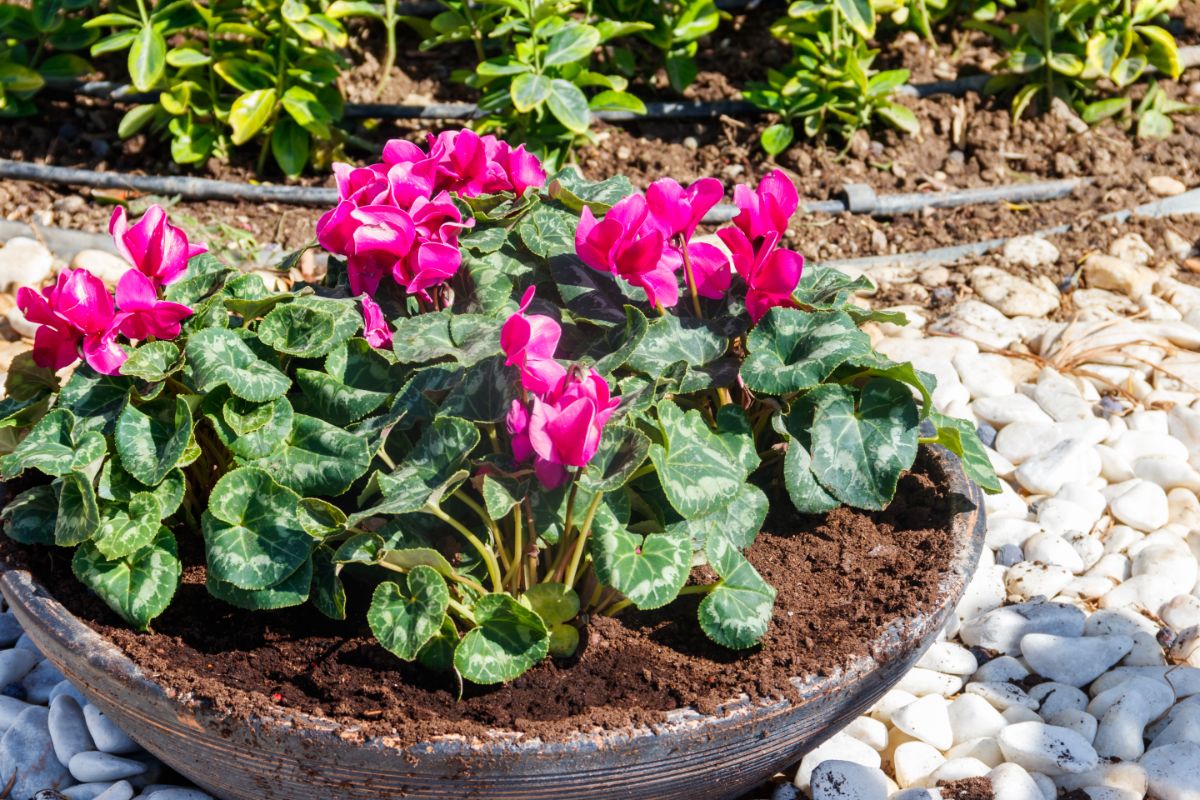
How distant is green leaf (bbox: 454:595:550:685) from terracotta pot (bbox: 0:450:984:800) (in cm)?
10

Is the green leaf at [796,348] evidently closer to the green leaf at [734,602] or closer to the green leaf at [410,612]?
the green leaf at [734,602]

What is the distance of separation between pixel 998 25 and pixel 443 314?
327 cm

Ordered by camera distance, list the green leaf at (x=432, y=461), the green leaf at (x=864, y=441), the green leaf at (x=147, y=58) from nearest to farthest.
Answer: the green leaf at (x=432, y=461) → the green leaf at (x=864, y=441) → the green leaf at (x=147, y=58)

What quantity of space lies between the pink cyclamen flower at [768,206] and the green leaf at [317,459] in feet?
1.99

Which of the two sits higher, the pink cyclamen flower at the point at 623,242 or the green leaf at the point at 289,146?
the pink cyclamen flower at the point at 623,242

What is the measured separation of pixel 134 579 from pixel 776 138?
259 cm

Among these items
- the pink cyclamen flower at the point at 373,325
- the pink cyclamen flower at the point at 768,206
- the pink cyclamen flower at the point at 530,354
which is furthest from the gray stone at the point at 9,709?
the pink cyclamen flower at the point at 768,206

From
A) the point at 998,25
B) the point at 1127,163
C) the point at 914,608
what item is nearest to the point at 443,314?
the point at 914,608

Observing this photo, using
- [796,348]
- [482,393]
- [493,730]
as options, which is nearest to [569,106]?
[796,348]

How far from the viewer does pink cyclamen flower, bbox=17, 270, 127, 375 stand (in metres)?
1.61

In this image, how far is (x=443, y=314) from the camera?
68.4 inches

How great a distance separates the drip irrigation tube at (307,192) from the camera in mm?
3572

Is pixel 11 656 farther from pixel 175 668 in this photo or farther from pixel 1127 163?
pixel 1127 163

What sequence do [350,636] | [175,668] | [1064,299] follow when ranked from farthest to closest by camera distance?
1. [1064,299]
2. [350,636]
3. [175,668]
